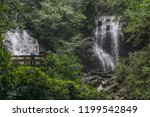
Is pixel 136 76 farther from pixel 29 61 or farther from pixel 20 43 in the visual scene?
pixel 20 43

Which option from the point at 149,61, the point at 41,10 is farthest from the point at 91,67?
the point at 149,61

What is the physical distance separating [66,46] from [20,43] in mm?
3586

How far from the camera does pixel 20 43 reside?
27.7m

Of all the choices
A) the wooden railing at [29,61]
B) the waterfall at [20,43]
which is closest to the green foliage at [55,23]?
the waterfall at [20,43]

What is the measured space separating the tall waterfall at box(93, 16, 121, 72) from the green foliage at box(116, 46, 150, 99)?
490 centimetres

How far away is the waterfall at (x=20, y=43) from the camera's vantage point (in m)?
27.2

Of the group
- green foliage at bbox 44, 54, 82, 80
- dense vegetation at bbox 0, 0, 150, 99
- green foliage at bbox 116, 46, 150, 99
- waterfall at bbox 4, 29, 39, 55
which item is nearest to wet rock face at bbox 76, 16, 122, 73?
dense vegetation at bbox 0, 0, 150, 99

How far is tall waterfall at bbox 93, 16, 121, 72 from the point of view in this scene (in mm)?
27844

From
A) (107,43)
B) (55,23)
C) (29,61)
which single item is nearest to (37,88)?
(29,61)

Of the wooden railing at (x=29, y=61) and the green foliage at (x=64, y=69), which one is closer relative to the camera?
the green foliage at (x=64, y=69)

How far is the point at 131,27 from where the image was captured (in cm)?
2067

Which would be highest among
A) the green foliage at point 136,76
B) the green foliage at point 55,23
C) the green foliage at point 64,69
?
the green foliage at point 55,23

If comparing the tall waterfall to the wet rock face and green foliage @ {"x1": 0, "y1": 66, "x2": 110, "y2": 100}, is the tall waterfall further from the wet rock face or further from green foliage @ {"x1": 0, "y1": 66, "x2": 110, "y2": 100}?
green foliage @ {"x1": 0, "y1": 66, "x2": 110, "y2": 100}

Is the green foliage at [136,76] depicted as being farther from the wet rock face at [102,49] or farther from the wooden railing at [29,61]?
the wooden railing at [29,61]
